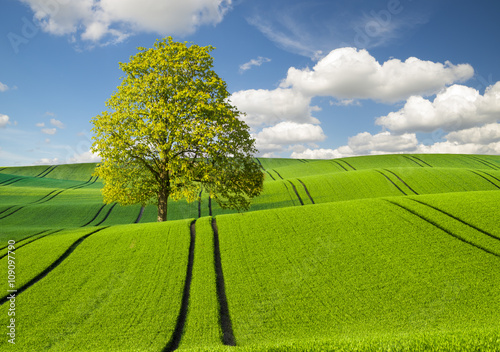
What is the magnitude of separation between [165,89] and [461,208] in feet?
75.9

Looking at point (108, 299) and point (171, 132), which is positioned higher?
point (171, 132)

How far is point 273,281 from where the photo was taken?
39.8ft

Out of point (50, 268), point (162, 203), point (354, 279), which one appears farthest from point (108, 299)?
point (354, 279)

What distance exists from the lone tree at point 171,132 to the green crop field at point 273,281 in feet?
11.4

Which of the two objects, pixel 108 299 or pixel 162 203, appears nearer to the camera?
pixel 108 299

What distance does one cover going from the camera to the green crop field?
888cm

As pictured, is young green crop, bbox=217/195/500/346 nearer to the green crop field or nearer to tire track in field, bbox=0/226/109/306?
the green crop field

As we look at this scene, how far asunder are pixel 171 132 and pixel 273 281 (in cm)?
1300

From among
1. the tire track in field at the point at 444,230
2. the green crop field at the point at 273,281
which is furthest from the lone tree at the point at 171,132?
the tire track in field at the point at 444,230

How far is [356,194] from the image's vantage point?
36219mm

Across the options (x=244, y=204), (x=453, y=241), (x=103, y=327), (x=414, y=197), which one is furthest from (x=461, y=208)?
(x=103, y=327)

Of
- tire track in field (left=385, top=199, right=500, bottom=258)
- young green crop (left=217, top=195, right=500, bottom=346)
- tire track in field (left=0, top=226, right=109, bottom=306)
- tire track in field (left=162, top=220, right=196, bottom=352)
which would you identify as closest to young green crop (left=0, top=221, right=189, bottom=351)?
tire track in field (left=162, top=220, right=196, bottom=352)

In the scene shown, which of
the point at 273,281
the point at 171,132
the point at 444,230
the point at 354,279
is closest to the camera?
Result: the point at 354,279

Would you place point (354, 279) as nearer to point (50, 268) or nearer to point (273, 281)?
point (273, 281)
